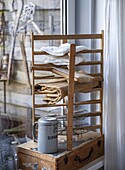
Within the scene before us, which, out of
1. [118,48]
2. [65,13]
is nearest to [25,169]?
[118,48]

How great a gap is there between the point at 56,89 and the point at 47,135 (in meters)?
0.26

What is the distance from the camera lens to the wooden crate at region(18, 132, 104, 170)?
172cm

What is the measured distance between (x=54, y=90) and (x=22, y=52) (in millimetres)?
374

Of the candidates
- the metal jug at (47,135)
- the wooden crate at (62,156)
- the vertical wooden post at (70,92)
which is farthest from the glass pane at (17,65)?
the vertical wooden post at (70,92)

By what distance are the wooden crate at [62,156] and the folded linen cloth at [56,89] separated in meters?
0.29

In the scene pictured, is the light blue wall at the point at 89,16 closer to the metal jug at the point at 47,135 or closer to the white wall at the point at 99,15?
the white wall at the point at 99,15

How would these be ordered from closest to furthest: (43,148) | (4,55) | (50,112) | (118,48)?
(43,148) → (4,55) → (118,48) → (50,112)

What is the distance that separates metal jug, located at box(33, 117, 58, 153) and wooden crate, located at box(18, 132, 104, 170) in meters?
0.04

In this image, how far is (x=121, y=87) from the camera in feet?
6.62

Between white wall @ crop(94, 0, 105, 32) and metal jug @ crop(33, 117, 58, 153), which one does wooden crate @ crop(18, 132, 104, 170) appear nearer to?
metal jug @ crop(33, 117, 58, 153)

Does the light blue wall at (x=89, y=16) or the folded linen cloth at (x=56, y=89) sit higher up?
the light blue wall at (x=89, y=16)

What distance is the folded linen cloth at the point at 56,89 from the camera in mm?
1753

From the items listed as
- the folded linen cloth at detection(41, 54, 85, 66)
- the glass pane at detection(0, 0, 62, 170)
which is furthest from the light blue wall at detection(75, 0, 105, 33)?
the folded linen cloth at detection(41, 54, 85, 66)

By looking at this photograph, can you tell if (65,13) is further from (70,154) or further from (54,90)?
(70,154)
